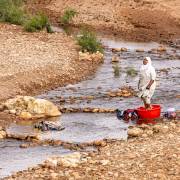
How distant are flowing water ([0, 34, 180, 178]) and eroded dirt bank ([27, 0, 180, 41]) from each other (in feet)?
12.3

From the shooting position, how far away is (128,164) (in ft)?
40.2

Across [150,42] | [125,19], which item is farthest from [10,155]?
[125,19]

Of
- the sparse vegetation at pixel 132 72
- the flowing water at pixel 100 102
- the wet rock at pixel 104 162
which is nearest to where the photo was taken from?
the wet rock at pixel 104 162

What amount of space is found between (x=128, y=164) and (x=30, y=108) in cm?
489

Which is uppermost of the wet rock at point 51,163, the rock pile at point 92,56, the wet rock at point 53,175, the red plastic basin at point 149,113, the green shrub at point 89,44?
the green shrub at point 89,44

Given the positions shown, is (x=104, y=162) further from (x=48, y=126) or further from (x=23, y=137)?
(x=48, y=126)

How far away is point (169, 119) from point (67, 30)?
1499 centimetres

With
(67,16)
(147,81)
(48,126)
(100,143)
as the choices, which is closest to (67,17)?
(67,16)

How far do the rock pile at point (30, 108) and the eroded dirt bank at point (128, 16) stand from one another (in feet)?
43.9

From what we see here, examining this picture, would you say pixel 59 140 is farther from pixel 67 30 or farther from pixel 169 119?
pixel 67 30

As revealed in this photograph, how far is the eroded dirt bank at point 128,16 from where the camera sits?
102ft

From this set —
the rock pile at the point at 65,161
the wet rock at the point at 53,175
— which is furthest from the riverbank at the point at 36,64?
the wet rock at the point at 53,175

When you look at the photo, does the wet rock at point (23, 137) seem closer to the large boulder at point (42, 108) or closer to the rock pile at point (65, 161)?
the large boulder at point (42, 108)

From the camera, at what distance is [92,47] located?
24.5m
